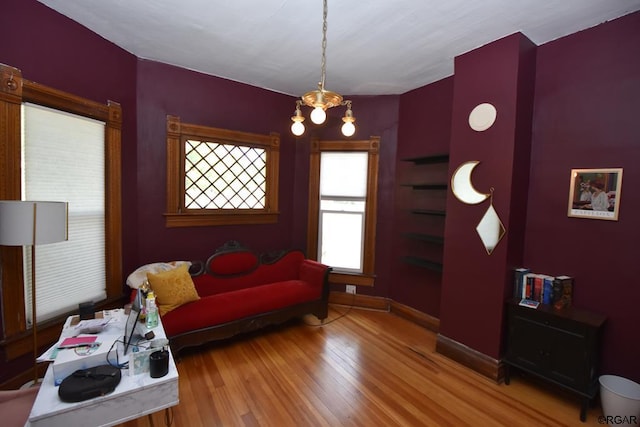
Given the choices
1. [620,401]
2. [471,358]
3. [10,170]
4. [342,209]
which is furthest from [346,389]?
[10,170]

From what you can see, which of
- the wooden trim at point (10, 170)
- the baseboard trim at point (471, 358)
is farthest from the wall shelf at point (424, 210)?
the wooden trim at point (10, 170)

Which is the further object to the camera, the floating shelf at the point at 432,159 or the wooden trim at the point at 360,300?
the wooden trim at the point at 360,300

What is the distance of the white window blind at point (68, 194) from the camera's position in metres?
2.11

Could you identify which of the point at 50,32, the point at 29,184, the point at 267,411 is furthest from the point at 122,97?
the point at 267,411

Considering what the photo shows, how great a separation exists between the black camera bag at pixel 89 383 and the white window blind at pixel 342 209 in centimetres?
288

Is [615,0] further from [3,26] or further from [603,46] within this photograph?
[3,26]

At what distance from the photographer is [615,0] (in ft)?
6.31

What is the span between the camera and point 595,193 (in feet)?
7.29

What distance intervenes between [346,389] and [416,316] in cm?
156

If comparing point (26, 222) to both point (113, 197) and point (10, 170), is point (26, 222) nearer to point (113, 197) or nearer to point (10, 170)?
point (10, 170)

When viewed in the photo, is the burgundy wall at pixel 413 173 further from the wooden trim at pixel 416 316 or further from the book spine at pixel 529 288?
the book spine at pixel 529 288

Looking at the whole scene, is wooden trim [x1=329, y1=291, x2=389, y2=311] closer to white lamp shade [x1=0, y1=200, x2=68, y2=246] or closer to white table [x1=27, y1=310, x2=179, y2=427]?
white table [x1=27, y1=310, x2=179, y2=427]

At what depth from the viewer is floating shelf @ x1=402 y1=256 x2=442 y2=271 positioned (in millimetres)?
3146

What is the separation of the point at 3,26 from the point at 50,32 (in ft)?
0.99
